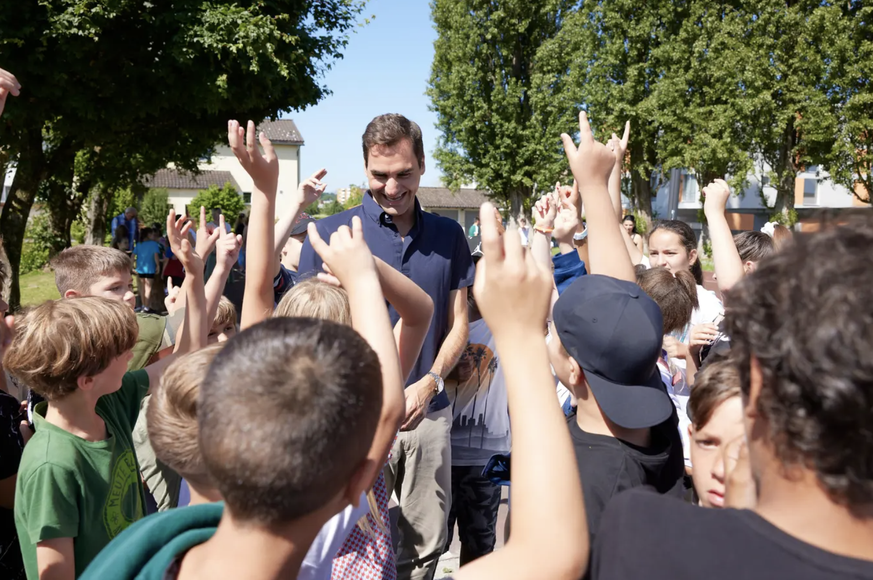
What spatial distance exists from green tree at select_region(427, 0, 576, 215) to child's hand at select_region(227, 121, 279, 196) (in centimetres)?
3282

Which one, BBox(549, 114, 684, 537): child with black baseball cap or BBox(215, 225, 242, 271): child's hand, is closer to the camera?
BBox(549, 114, 684, 537): child with black baseball cap

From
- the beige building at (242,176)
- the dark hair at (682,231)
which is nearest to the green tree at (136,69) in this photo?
the dark hair at (682,231)

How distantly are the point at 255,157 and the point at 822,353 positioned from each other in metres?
1.90

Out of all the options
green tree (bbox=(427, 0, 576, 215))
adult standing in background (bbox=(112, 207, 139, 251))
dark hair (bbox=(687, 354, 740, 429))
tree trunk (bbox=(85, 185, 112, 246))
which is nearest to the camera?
dark hair (bbox=(687, 354, 740, 429))

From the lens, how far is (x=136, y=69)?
11188 mm

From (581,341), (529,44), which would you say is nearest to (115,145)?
(581,341)

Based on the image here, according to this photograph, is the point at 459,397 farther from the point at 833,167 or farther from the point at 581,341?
the point at 833,167

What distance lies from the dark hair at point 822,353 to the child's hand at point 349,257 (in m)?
0.94

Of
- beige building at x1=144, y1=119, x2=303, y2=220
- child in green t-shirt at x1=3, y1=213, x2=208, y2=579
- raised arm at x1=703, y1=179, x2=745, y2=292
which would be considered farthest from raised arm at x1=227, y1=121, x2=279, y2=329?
beige building at x1=144, y1=119, x2=303, y2=220

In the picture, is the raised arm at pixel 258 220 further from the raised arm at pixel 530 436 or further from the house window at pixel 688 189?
the house window at pixel 688 189

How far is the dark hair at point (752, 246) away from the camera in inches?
164

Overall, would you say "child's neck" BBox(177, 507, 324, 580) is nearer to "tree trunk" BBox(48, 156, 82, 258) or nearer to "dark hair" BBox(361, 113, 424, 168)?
"dark hair" BBox(361, 113, 424, 168)

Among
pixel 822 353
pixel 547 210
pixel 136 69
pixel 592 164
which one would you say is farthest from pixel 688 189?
pixel 822 353

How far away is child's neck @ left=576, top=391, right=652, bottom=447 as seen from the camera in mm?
1760
